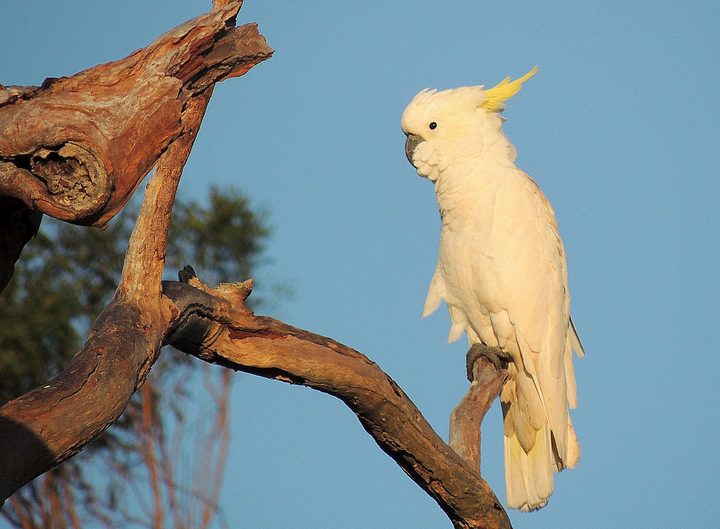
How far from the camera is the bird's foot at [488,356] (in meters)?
3.69

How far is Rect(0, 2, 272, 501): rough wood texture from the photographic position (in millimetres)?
1441

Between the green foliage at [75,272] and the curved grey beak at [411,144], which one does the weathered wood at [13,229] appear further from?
the green foliage at [75,272]

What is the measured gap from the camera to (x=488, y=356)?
12.1 feet

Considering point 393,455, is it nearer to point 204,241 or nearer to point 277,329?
point 277,329

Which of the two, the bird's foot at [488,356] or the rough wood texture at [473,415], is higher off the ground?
the bird's foot at [488,356]

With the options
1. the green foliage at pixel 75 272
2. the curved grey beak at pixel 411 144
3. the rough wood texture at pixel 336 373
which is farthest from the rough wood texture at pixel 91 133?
the green foliage at pixel 75 272

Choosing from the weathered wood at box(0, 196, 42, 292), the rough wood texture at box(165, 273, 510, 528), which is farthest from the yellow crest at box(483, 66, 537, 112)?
the weathered wood at box(0, 196, 42, 292)

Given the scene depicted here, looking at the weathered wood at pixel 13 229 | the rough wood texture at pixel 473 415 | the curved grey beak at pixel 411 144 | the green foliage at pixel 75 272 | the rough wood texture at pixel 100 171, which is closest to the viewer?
the rough wood texture at pixel 100 171

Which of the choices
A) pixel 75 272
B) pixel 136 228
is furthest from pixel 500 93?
pixel 75 272

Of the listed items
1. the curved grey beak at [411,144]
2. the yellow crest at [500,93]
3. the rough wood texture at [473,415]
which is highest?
the yellow crest at [500,93]

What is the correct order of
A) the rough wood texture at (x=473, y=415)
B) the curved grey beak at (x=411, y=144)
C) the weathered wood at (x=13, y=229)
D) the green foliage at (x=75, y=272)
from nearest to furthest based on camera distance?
the weathered wood at (x=13, y=229)
the rough wood texture at (x=473, y=415)
the curved grey beak at (x=411, y=144)
the green foliage at (x=75, y=272)

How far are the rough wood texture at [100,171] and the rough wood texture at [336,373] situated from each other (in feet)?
0.74

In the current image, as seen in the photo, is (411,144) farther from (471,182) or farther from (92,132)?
(92,132)

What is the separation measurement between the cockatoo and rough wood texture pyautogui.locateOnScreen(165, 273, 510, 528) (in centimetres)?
115
